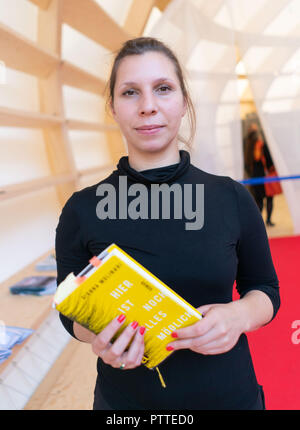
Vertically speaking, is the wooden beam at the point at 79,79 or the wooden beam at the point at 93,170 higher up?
the wooden beam at the point at 79,79

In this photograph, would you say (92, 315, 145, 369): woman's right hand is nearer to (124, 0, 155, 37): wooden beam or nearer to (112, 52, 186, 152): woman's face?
(112, 52, 186, 152): woman's face

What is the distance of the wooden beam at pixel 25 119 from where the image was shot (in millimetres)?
1873

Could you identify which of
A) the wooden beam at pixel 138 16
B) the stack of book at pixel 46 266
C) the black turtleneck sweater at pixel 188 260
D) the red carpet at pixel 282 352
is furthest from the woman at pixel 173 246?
the wooden beam at pixel 138 16

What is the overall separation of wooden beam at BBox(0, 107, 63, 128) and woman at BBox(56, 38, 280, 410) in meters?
1.16

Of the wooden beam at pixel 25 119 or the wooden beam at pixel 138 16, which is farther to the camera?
the wooden beam at pixel 138 16

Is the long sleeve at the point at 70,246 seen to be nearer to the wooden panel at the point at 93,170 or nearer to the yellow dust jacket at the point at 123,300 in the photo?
the yellow dust jacket at the point at 123,300

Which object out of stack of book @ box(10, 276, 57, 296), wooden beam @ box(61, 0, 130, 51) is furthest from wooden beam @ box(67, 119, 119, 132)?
stack of book @ box(10, 276, 57, 296)

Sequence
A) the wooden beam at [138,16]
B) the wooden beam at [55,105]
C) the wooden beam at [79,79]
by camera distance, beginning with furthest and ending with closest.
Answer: the wooden beam at [138,16], the wooden beam at [79,79], the wooden beam at [55,105]

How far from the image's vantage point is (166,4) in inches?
153

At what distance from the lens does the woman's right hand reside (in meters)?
0.64

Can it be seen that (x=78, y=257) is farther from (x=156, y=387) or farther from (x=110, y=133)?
(x=110, y=133)

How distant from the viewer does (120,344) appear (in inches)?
25.4

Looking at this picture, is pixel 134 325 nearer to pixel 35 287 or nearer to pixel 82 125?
pixel 35 287

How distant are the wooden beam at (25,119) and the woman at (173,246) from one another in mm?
1157
